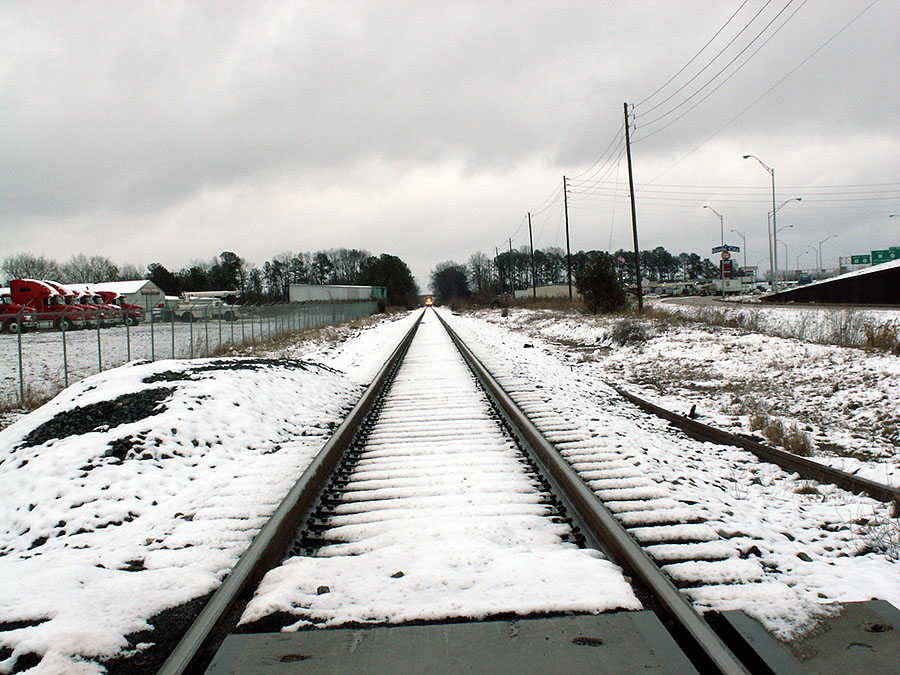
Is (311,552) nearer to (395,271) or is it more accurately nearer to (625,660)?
(625,660)

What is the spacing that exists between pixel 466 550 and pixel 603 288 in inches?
1139

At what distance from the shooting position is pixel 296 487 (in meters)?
5.21

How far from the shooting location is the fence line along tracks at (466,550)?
3256mm

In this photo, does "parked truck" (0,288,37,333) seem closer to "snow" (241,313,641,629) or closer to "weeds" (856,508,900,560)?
"snow" (241,313,641,629)

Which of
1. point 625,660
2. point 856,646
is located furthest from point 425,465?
point 856,646

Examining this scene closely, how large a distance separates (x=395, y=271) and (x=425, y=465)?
4922 inches

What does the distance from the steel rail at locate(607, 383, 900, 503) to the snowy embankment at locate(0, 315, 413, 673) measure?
5174 millimetres

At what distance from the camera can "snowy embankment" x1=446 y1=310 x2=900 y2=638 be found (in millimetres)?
3459

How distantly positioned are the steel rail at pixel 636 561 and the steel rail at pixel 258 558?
2.23 m

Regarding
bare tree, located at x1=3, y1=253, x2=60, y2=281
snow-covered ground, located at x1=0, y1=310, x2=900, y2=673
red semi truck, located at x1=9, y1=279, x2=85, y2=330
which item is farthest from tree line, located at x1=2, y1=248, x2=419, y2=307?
snow-covered ground, located at x1=0, y1=310, x2=900, y2=673

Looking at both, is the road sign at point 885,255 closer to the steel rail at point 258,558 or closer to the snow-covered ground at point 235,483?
the snow-covered ground at point 235,483

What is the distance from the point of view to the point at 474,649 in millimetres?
2947

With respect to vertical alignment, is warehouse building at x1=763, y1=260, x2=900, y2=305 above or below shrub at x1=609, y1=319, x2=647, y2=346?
above

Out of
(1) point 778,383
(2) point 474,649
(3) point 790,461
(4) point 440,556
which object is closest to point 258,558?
(4) point 440,556
